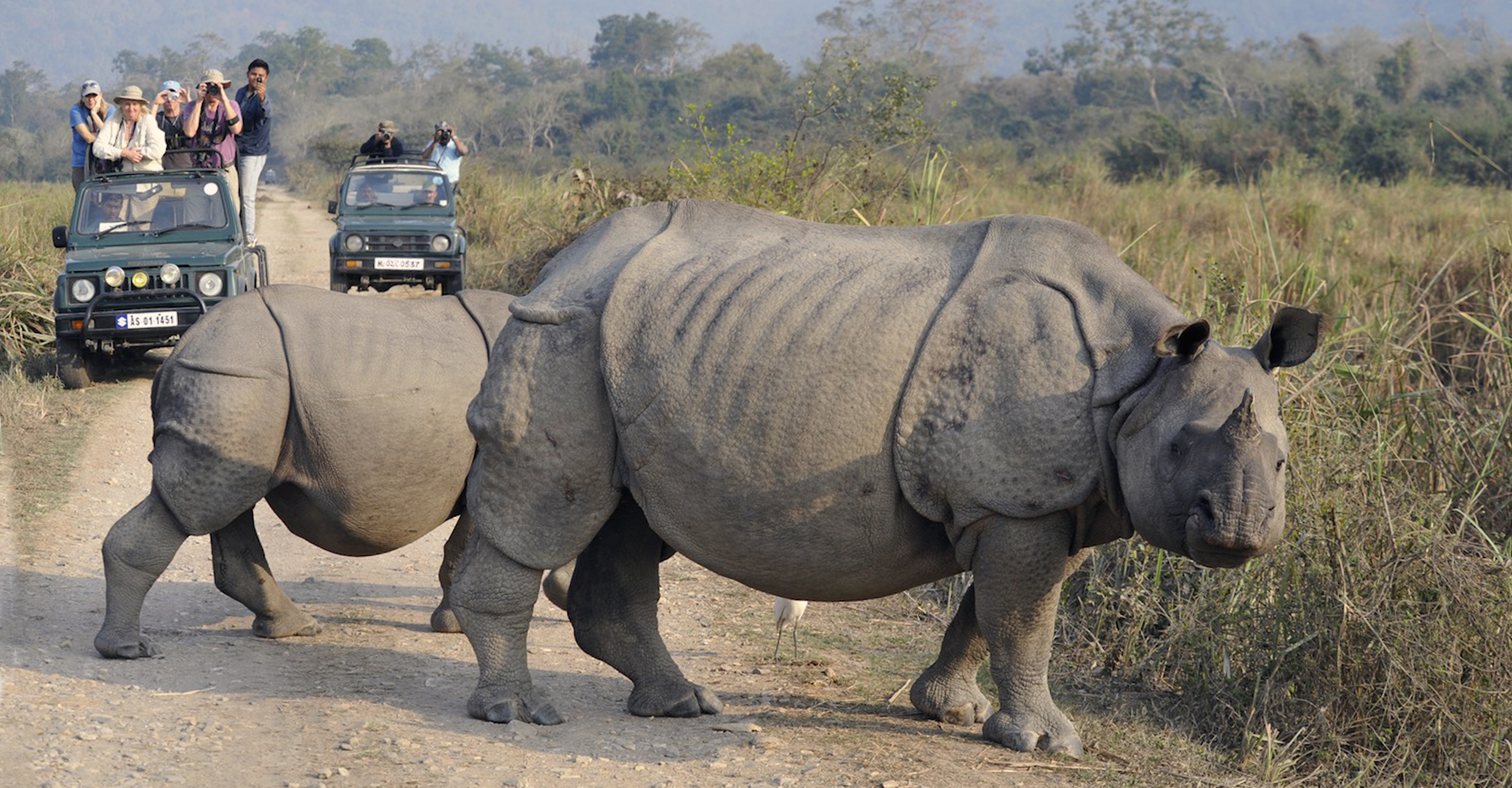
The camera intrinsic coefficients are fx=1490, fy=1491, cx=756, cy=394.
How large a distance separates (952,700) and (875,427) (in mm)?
1316

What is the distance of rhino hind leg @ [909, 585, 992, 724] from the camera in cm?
552

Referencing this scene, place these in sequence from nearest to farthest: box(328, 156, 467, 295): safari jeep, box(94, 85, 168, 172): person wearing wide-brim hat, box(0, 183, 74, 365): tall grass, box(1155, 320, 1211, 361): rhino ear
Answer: box(1155, 320, 1211, 361): rhino ear, box(94, 85, 168, 172): person wearing wide-brim hat, box(0, 183, 74, 365): tall grass, box(328, 156, 467, 295): safari jeep

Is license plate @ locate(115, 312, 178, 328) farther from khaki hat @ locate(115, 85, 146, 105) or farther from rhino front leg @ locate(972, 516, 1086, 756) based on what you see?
rhino front leg @ locate(972, 516, 1086, 756)

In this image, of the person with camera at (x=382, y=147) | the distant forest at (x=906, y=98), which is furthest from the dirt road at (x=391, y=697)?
the person with camera at (x=382, y=147)

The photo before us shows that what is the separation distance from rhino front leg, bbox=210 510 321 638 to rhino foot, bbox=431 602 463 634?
0.60 metres

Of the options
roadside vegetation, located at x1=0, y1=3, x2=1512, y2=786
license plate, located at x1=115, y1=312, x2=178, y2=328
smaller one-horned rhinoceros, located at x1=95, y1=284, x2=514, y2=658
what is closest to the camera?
roadside vegetation, located at x1=0, y1=3, x2=1512, y2=786

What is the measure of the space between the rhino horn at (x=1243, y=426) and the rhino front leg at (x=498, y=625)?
2.47m

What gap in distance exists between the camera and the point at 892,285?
4992 millimetres

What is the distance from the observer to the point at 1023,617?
16.2 ft

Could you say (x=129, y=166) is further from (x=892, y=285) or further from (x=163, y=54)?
(x=163, y=54)

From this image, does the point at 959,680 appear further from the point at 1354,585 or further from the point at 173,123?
the point at 173,123

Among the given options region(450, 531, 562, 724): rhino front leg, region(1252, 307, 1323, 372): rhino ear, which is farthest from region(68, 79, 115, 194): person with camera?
region(1252, 307, 1323, 372): rhino ear

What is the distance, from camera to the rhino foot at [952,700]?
5.51 m

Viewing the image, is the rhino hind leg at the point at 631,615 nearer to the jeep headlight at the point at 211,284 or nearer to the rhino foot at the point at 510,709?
the rhino foot at the point at 510,709
